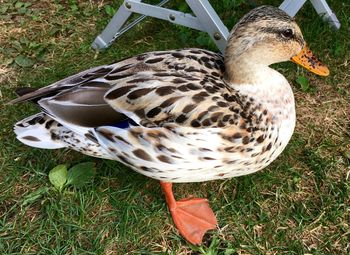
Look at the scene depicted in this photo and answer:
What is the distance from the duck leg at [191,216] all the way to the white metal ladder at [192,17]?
866 millimetres


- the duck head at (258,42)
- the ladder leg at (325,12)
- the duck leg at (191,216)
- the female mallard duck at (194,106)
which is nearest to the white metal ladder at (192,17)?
the ladder leg at (325,12)

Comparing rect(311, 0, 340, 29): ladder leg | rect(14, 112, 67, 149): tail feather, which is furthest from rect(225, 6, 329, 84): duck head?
rect(311, 0, 340, 29): ladder leg

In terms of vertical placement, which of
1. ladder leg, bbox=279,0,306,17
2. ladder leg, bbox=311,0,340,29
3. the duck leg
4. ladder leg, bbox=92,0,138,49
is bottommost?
ladder leg, bbox=311,0,340,29

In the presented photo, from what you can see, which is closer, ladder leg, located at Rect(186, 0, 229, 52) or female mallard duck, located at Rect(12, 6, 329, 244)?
female mallard duck, located at Rect(12, 6, 329, 244)

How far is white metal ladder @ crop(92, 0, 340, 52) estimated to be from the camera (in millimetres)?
2643

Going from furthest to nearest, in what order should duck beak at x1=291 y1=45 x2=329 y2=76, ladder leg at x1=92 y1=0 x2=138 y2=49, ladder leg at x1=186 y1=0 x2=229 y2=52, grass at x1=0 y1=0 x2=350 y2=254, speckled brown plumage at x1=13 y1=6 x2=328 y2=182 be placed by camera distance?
ladder leg at x1=92 y1=0 x2=138 y2=49 → ladder leg at x1=186 y1=0 x2=229 y2=52 → grass at x1=0 y1=0 x2=350 y2=254 → duck beak at x1=291 y1=45 x2=329 y2=76 → speckled brown plumage at x1=13 y1=6 x2=328 y2=182

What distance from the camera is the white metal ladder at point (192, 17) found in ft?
8.67

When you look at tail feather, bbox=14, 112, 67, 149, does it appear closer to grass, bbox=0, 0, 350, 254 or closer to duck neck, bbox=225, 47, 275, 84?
grass, bbox=0, 0, 350, 254

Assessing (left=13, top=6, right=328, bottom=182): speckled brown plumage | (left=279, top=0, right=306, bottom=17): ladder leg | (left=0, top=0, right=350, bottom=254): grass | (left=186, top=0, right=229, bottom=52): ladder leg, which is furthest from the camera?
(left=279, top=0, right=306, bottom=17): ladder leg

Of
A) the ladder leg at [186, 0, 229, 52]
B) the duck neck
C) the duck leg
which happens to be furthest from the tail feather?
the ladder leg at [186, 0, 229, 52]

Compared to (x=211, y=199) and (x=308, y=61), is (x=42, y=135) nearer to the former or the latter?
(x=211, y=199)

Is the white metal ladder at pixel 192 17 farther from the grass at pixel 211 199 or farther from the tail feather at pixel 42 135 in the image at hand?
the tail feather at pixel 42 135

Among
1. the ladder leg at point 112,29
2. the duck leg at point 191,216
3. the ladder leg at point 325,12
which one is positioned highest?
the ladder leg at point 112,29

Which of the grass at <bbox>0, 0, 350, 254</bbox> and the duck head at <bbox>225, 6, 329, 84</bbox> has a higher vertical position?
the duck head at <bbox>225, 6, 329, 84</bbox>
